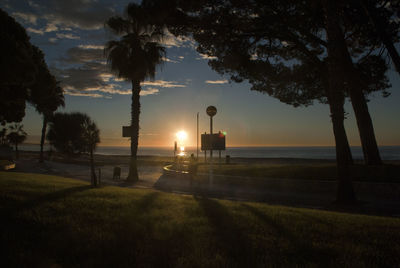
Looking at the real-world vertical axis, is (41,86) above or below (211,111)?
above

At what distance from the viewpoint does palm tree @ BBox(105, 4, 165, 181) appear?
20156mm

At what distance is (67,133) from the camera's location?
185ft

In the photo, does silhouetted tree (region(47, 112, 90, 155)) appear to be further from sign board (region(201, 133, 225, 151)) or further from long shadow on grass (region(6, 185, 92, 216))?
long shadow on grass (region(6, 185, 92, 216))

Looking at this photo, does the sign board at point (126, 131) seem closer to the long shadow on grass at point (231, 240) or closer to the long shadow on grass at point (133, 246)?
the long shadow on grass at point (231, 240)

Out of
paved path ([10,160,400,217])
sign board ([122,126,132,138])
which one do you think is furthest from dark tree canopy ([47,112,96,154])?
paved path ([10,160,400,217])

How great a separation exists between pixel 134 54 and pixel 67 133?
43.0 m

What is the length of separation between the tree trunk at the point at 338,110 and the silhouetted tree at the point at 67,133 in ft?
173

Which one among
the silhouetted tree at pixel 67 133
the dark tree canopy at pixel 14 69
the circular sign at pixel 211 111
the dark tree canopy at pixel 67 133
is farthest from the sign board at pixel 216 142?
the silhouetted tree at pixel 67 133

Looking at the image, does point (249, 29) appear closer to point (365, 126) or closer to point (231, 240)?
point (365, 126)

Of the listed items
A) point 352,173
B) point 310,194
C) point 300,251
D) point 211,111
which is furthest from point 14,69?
point 352,173

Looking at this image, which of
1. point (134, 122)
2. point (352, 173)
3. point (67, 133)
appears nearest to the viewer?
point (352, 173)

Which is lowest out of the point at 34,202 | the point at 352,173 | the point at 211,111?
the point at 34,202

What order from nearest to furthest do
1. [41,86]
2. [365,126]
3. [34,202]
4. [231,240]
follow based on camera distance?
[231,240] < [34,202] < [365,126] < [41,86]

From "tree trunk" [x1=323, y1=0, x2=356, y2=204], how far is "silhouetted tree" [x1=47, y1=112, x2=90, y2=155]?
52854mm
